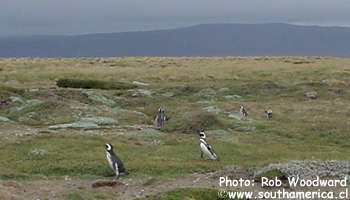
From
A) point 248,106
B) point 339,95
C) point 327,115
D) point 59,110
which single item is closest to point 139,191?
point 59,110

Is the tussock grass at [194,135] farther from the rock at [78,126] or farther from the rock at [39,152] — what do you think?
the rock at [78,126]

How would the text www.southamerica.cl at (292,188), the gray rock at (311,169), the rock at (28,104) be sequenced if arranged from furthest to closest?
1. the rock at (28,104)
2. the gray rock at (311,169)
3. the text www.southamerica.cl at (292,188)

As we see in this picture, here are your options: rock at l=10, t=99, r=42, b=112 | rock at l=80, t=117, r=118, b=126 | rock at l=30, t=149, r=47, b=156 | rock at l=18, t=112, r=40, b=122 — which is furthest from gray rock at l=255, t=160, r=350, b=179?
rock at l=10, t=99, r=42, b=112

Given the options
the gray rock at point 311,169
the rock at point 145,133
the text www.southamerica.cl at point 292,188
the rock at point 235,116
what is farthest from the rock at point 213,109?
the text www.southamerica.cl at point 292,188

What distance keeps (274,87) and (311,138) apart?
2272 cm

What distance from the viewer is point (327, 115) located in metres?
42.4

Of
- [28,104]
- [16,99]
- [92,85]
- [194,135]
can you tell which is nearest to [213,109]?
[194,135]

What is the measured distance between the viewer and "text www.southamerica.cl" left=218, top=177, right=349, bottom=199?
1892cm

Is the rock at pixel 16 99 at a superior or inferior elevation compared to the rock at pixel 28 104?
superior

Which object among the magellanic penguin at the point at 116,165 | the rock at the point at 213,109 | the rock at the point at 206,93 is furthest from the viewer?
the rock at the point at 206,93

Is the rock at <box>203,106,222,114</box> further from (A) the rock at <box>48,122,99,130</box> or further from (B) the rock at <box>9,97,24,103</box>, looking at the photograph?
(B) the rock at <box>9,97,24,103</box>

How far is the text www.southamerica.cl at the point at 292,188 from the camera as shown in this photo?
62.1 feet

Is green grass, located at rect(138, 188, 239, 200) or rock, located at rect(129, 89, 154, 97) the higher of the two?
rock, located at rect(129, 89, 154, 97)

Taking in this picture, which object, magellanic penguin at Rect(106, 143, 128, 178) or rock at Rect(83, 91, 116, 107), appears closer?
magellanic penguin at Rect(106, 143, 128, 178)
